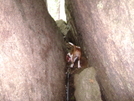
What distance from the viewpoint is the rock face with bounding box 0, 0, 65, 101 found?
3.66 m

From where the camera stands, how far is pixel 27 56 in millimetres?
4152

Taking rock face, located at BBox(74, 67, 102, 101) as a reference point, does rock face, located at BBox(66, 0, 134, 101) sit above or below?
above

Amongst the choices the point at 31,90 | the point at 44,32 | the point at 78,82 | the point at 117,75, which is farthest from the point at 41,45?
the point at 117,75

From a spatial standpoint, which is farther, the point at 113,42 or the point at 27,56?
the point at 27,56

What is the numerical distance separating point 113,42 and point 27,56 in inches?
79.3

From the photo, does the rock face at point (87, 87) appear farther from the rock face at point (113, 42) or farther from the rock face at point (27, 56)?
the rock face at point (27, 56)

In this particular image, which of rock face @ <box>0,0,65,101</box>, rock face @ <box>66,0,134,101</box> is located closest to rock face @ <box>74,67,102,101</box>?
rock face @ <box>66,0,134,101</box>

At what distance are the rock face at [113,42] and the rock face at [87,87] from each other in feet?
0.97

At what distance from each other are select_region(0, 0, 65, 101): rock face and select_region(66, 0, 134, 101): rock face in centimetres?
131

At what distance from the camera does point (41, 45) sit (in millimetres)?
4875

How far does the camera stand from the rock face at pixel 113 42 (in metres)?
3.17

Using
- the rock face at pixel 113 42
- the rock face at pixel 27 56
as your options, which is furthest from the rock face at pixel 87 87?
the rock face at pixel 27 56

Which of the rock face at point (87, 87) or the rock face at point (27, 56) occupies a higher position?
the rock face at point (27, 56)

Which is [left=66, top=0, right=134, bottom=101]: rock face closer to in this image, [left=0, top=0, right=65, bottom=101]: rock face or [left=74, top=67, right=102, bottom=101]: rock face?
[left=74, top=67, right=102, bottom=101]: rock face
